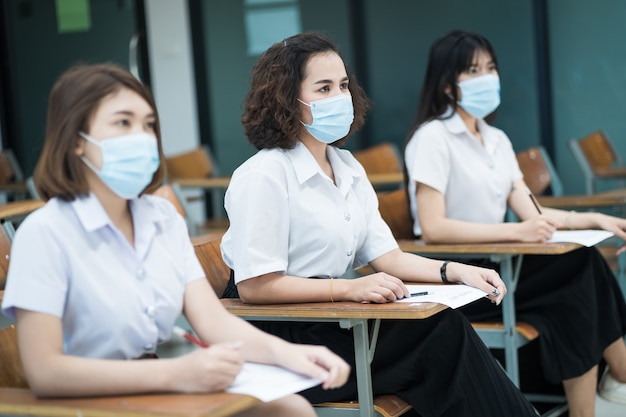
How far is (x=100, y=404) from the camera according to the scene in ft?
4.98

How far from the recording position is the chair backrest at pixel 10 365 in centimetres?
183

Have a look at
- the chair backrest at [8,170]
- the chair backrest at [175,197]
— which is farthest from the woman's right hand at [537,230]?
the chair backrest at [8,170]

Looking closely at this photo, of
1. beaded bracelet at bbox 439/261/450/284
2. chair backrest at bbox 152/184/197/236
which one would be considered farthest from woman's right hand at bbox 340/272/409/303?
chair backrest at bbox 152/184/197/236

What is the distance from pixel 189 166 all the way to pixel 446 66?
324cm

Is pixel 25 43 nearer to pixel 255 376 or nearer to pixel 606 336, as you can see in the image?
pixel 606 336

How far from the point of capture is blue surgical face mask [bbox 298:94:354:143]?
8.02 feet

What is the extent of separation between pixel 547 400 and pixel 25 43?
578 centimetres

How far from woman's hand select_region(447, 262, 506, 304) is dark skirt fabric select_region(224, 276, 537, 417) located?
94 mm

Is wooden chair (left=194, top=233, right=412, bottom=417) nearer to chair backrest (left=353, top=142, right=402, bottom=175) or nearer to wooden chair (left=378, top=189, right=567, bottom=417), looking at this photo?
wooden chair (left=378, top=189, right=567, bottom=417)

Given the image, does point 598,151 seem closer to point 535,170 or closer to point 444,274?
point 535,170

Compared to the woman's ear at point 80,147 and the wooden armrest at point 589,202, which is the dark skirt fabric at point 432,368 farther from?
the wooden armrest at point 589,202

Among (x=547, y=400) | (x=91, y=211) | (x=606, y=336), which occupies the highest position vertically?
(x=91, y=211)

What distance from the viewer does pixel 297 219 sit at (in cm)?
238

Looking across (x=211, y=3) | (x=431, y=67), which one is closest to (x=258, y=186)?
(x=431, y=67)
